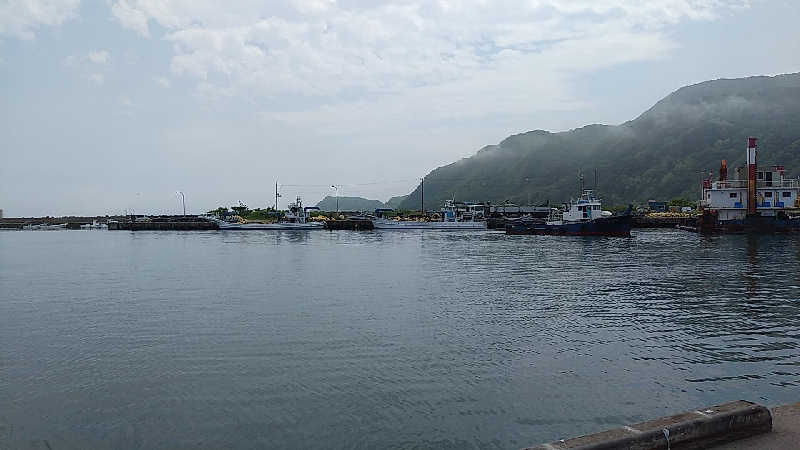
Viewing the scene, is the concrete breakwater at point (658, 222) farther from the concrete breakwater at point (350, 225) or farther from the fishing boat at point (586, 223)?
the concrete breakwater at point (350, 225)

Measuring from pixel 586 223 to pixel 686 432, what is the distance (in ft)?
259

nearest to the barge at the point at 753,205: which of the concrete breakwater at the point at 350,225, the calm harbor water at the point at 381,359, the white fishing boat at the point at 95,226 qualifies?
the calm harbor water at the point at 381,359

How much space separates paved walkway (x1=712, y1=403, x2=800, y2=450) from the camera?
649cm

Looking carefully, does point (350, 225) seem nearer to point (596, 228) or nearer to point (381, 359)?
point (596, 228)

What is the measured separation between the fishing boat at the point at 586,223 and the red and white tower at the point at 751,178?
15.3m

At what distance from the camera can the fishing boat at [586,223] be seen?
7919 cm

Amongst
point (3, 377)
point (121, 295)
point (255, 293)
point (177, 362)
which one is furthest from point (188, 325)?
point (121, 295)

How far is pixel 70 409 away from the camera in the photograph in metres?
11.9

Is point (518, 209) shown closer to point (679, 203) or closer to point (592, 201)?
point (679, 203)

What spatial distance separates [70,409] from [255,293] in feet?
55.4

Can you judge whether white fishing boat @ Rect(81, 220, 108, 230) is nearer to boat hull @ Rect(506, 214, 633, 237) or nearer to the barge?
boat hull @ Rect(506, 214, 633, 237)

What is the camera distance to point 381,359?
15.3m

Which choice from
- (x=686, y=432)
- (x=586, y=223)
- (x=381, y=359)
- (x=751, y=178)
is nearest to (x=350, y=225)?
(x=586, y=223)

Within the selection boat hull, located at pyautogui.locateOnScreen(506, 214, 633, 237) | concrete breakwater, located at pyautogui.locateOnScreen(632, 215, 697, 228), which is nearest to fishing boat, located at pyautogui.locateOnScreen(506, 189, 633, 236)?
boat hull, located at pyautogui.locateOnScreen(506, 214, 633, 237)
